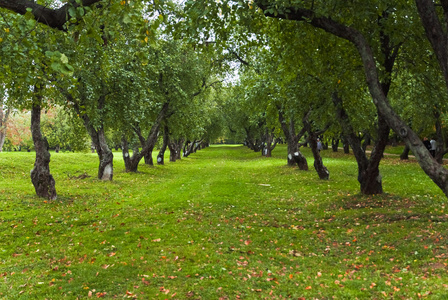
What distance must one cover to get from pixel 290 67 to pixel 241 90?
1903 cm

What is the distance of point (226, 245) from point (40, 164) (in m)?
9.48

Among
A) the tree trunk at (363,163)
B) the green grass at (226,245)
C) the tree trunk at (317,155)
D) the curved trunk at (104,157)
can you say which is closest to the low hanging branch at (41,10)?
the green grass at (226,245)

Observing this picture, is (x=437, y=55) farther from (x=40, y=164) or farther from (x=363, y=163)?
(x=40, y=164)

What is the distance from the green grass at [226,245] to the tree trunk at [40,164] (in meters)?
0.66

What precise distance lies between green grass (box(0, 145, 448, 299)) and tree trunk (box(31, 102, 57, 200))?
66 cm

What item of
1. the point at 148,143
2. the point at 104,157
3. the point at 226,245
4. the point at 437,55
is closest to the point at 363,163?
the point at 437,55

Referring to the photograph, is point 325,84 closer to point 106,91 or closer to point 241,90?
point 106,91

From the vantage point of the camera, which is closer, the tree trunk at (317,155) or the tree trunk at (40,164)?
the tree trunk at (40,164)

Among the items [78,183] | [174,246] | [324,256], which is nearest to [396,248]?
[324,256]

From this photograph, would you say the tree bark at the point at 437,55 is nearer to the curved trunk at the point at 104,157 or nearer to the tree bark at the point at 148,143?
the curved trunk at the point at 104,157

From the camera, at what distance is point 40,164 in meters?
13.9

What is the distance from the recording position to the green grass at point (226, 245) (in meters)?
6.07

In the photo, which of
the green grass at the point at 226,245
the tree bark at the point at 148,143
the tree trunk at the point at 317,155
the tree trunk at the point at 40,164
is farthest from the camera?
the tree bark at the point at 148,143

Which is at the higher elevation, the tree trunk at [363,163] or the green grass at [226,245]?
the tree trunk at [363,163]
